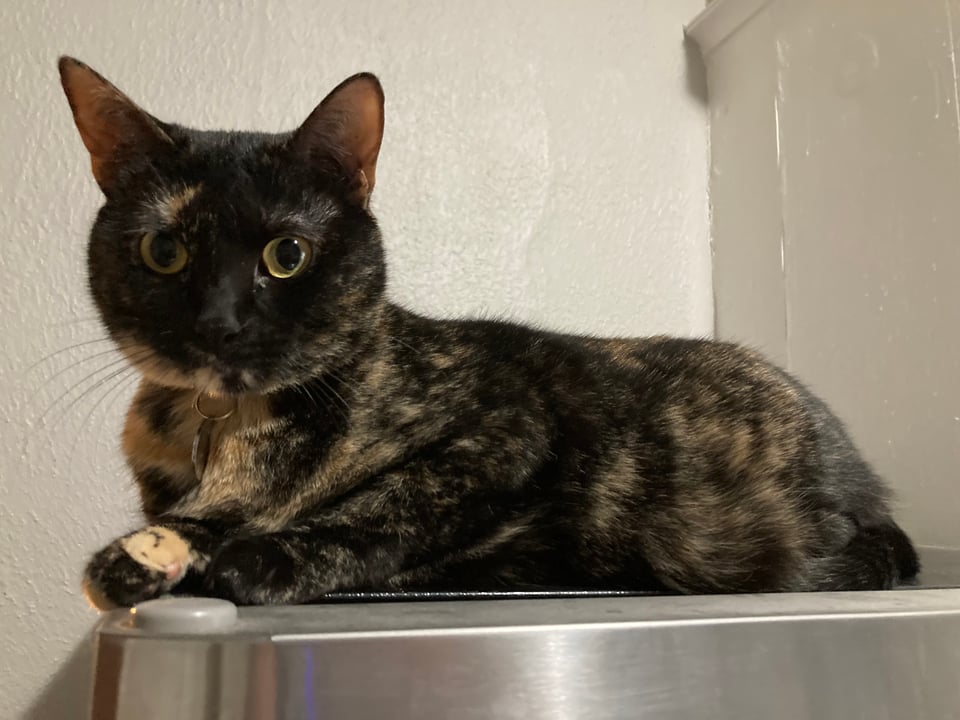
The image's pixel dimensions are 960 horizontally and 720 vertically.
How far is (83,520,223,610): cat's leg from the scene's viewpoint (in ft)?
1.85

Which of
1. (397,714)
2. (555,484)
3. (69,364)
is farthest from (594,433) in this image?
(69,364)

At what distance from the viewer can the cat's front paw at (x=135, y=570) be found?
56 cm

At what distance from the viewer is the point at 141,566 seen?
575 mm

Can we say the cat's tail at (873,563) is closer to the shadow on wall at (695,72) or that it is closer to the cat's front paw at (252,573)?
the cat's front paw at (252,573)

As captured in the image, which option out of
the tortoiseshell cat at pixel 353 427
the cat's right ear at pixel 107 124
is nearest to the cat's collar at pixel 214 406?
the tortoiseshell cat at pixel 353 427

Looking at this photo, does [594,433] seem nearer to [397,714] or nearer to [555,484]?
[555,484]

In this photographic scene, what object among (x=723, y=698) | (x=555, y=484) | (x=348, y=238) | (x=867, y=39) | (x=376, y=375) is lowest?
(x=723, y=698)

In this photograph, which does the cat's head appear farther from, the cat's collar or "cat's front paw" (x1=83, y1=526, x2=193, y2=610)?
"cat's front paw" (x1=83, y1=526, x2=193, y2=610)

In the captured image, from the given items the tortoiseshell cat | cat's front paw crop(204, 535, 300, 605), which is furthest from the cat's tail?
cat's front paw crop(204, 535, 300, 605)

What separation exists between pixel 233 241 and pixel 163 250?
0.24ft

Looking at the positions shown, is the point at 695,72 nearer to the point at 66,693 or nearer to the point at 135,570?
the point at 135,570

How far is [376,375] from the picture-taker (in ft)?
2.52

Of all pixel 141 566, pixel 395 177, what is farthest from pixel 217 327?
Answer: pixel 395 177

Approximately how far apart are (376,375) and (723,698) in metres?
0.45
